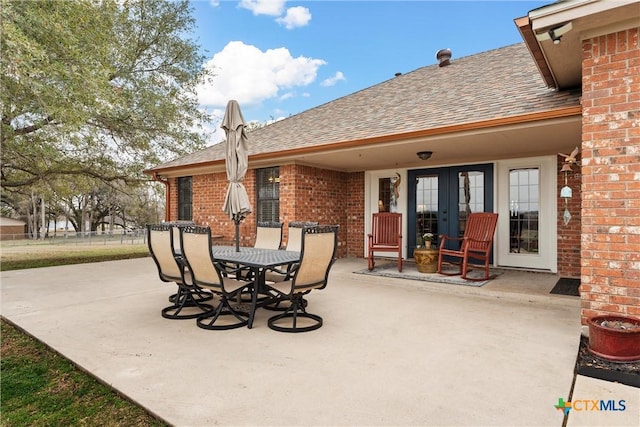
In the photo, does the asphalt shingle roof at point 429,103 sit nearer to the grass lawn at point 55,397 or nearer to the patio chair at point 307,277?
the patio chair at point 307,277

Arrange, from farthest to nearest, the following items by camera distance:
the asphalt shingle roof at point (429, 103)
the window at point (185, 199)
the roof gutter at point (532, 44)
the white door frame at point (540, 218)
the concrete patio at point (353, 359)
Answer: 1. the window at point (185, 199)
2. the white door frame at point (540, 218)
3. the asphalt shingle roof at point (429, 103)
4. the roof gutter at point (532, 44)
5. the concrete patio at point (353, 359)

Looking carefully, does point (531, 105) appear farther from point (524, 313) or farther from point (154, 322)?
point (154, 322)

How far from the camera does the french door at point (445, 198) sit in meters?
6.95

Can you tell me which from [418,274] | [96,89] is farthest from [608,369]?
[96,89]

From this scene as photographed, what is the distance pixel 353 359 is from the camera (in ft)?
9.07

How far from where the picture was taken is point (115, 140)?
10.4 m

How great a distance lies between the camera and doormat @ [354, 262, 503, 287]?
5383 millimetres

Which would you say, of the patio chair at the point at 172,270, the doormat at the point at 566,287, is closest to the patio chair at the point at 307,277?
the patio chair at the point at 172,270

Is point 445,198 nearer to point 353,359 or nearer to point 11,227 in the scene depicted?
point 353,359

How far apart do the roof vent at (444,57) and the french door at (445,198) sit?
3209mm

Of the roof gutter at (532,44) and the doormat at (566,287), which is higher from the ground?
the roof gutter at (532,44)

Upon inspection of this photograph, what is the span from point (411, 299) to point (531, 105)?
2.88 m

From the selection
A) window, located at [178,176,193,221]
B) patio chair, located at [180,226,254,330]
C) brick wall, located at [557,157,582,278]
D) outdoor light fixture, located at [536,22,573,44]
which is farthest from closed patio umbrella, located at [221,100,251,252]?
window, located at [178,176,193,221]

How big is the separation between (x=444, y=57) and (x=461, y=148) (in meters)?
4.18
